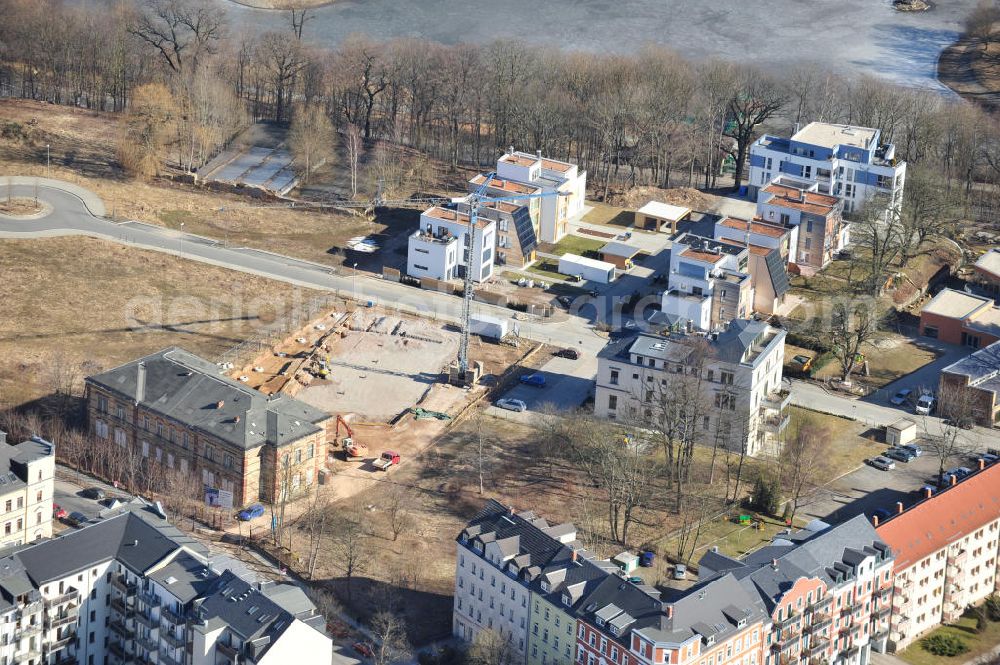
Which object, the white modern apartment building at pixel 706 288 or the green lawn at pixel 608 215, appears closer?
the white modern apartment building at pixel 706 288

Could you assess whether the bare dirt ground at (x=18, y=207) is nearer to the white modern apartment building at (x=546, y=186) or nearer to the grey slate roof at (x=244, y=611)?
the white modern apartment building at (x=546, y=186)

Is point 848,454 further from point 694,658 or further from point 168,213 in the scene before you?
point 168,213

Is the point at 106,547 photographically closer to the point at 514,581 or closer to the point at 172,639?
the point at 172,639

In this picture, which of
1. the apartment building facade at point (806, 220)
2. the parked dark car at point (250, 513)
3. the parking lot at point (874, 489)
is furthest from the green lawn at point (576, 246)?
the parked dark car at point (250, 513)

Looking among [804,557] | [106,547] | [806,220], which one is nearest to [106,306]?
[106,547]

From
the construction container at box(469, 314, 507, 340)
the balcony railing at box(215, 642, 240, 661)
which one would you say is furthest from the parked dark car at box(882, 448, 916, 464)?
the balcony railing at box(215, 642, 240, 661)

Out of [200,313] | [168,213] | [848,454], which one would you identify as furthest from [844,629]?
[168,213]

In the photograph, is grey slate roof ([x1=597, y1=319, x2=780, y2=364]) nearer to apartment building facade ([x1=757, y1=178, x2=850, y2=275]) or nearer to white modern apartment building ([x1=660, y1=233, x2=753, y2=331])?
white modern apartment building ([x1=660, y1=233, x2=753, y2=331])
